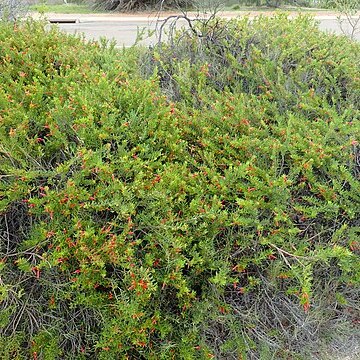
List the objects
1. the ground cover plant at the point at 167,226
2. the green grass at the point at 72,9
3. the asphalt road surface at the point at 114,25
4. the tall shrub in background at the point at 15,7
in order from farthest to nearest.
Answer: the green grass at the point at 72,9 → the asphalt road surface at the point at 114,25 → the tall shrub in background at the point at 15,7 → the ground cover plant at the point at 167,226

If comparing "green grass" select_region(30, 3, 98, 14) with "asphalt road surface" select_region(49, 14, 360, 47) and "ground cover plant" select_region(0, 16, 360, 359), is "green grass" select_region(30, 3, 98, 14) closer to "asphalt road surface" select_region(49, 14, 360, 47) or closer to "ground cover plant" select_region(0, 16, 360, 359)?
"asphalt road surface" select_region(49, 14, 360, 47)

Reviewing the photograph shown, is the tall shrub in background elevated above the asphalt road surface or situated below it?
above

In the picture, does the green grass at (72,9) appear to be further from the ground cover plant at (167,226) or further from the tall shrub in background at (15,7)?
the ground cover plant at (167,226)

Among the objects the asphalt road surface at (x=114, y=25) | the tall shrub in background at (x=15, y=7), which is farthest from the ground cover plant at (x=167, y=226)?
the asphalt road surface at (x=114, y=25)

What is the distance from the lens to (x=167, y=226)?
7.64 feet

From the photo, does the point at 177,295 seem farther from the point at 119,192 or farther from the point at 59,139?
the point at 59,139

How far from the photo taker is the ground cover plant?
2316mm

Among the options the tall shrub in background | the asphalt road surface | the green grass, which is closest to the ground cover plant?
the tall shrub in background

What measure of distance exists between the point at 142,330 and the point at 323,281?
1156 mm

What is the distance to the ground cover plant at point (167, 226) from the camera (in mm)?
2316

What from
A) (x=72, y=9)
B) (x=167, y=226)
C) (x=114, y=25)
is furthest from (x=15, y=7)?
(x=72, y=9)

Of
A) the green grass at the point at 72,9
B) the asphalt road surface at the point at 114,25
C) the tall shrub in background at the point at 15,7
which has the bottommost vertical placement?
the asphalt road surface at the point at 114,25

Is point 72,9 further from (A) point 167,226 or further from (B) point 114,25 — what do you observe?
(A) point 167,226

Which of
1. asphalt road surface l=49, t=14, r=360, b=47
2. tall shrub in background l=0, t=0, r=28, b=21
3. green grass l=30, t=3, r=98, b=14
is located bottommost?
asphalt road surface l=49, t=14, r=360, b=47
